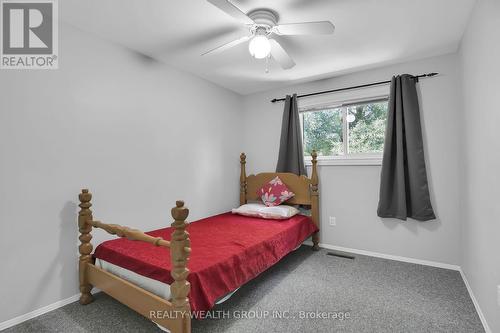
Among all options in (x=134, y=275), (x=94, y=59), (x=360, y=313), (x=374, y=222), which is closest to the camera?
(x=134, y=275)

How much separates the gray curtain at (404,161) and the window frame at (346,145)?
213 mm

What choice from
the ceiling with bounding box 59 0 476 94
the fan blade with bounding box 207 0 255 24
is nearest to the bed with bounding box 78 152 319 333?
the fan blade with bounding box 207 0 255 24

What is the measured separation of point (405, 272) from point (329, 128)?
2010mm

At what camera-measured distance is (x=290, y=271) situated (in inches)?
113

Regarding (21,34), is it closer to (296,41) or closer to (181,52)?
(181,52)

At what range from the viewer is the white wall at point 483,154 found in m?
1.62

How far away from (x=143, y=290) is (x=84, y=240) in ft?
2.72

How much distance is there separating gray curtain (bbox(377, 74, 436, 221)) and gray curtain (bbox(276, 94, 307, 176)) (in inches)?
43.6

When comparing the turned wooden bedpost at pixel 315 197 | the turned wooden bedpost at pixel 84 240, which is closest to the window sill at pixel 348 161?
the turned wooden bedpost at pixel 315 197

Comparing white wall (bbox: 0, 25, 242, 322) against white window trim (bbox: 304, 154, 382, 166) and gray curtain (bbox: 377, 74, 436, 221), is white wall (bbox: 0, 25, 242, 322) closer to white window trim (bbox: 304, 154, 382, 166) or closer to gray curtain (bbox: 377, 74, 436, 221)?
white window trim (bbox: 304, 154, 382, 166)

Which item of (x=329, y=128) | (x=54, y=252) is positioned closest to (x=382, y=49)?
(x=329, y=128)

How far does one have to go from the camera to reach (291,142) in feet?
12.5

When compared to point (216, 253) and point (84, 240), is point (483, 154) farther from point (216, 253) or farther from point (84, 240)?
point (84, 240)

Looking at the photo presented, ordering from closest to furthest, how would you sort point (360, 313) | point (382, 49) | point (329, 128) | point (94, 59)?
point (360, 313) < point (94, 59) < point (382, 49) < point (329, 128)
